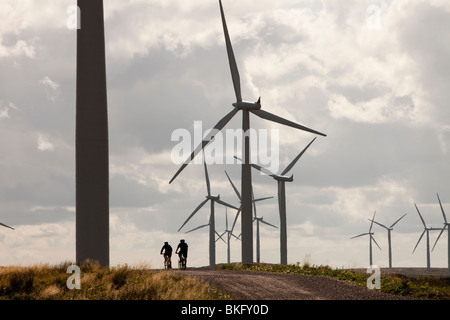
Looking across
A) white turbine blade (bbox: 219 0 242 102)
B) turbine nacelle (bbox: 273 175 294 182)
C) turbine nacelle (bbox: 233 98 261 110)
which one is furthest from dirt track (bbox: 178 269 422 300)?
turbine nacelle (bbox: 273 175 294 182)

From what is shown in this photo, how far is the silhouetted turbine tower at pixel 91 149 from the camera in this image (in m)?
34.6

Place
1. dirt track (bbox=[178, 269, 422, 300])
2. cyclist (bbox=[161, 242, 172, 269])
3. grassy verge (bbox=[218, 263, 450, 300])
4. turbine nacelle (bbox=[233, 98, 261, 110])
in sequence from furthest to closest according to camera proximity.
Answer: turbine nacelle (bbox=[233, 98, 261, 110]) < cyclist (bbox=[161, 242, 172, 269]) < grassy verge (bbox=[218, 263, 450, 300]) < dirt track (bbox=[178, 269, 422, 300])

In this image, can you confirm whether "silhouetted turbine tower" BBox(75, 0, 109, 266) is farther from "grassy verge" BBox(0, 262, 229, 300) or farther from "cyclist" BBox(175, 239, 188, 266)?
"cyclist" BBox(175, 239, 188, 266)

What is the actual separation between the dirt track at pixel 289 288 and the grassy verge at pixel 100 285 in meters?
1.38

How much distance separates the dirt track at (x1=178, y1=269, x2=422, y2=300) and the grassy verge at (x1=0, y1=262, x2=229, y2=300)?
1383 mm

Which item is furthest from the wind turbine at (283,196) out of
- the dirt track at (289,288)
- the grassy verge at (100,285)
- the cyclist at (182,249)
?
the grassy verge at (100,285)

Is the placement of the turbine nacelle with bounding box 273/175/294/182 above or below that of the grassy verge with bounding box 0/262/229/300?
above

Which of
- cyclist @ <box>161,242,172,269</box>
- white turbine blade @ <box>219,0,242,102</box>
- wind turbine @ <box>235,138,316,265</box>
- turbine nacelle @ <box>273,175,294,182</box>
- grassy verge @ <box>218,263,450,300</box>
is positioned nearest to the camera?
grassy verge @ <box>218,263,450,300</box>

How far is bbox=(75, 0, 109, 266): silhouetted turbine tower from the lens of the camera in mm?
34625

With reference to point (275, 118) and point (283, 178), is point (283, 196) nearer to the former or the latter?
point (283, 178)

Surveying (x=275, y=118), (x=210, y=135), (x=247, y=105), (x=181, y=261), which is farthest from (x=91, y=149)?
(x=275, y=118)
